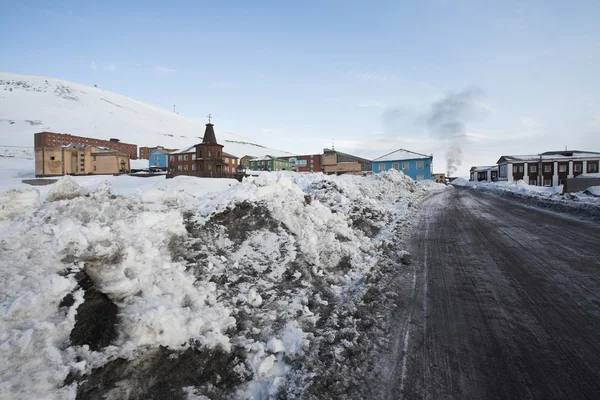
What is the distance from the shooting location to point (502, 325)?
404 cm

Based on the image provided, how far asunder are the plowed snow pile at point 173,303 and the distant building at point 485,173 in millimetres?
93905

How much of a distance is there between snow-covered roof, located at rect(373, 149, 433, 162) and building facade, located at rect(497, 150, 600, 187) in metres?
22.3

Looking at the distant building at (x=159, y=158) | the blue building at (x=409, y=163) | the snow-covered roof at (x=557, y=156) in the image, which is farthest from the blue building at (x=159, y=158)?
the snow-covered roof at (x=557, y=156)

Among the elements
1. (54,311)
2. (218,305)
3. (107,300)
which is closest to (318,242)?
(218,305)

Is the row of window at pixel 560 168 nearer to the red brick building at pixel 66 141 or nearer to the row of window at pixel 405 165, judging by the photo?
the row of window at pixel 405 165

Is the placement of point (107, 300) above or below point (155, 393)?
above

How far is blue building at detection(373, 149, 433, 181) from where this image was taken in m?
55.3

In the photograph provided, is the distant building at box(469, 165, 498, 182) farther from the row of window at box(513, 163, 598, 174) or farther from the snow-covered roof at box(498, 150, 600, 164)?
the row of window at box(513, 163, 598, 174)

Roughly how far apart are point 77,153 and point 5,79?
16983 centimetres

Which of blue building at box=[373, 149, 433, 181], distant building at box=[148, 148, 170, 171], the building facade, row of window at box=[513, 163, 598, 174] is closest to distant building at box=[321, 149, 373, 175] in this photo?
blue building at box=[373, 149, 433, 181]

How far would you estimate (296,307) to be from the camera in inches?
173

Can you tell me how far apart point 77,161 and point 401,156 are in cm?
5756

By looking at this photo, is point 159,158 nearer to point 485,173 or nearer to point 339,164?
point 339,164

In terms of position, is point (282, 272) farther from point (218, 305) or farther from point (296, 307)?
point (218, 305)
